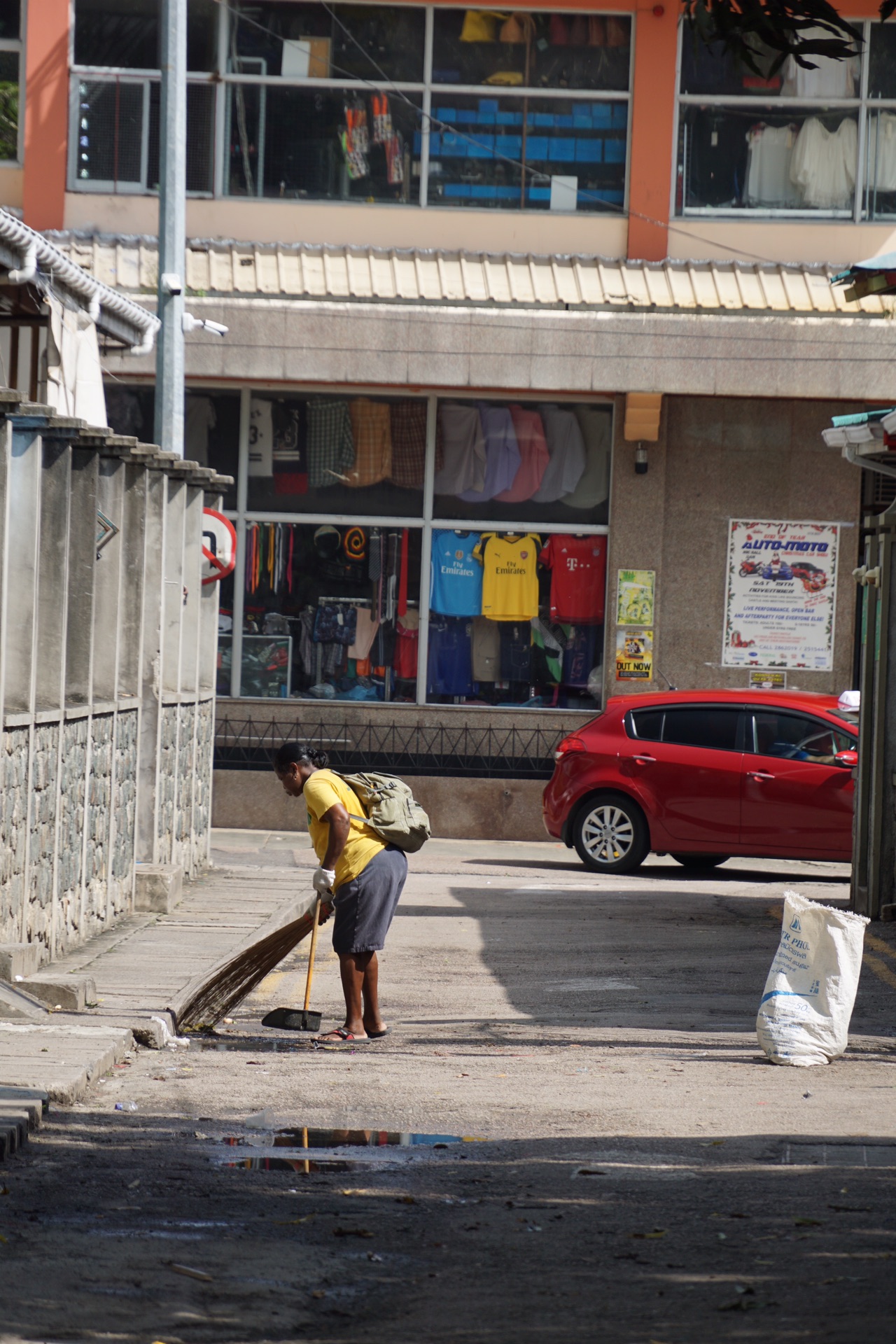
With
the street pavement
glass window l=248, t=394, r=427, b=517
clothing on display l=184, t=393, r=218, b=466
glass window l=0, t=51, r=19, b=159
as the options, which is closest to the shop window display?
glass window l=248, t=394, r=427, b=517

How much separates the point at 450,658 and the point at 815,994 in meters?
12.2

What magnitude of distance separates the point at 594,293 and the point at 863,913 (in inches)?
341

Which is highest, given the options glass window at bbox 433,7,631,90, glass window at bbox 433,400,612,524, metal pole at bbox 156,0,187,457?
glass window at bbox 433,7,631,90

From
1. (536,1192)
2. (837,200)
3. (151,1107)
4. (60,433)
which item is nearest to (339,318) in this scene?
(837,200)

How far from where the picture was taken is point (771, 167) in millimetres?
19844

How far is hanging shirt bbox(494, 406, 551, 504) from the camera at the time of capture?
64.7ft

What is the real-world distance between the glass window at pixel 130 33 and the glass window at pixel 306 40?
0.99 ft

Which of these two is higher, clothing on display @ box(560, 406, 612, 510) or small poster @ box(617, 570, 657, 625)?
clothing on display @ box(560, 406, 612, 510)

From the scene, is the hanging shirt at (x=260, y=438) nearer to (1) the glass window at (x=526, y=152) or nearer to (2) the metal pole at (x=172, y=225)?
(1) the glass window at (x=526, y=152)

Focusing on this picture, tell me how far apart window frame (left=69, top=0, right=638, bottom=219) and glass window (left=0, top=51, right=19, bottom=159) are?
2.13 feet

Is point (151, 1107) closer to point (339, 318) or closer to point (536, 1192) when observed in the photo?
Answer: point (536, 1192)

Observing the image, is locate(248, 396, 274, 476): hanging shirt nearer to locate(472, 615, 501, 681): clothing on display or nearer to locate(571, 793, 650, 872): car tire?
locate(472, 615, 501, 681): clothing on display

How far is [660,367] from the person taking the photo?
18641 millimetres

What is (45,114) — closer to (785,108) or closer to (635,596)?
(785,108)
